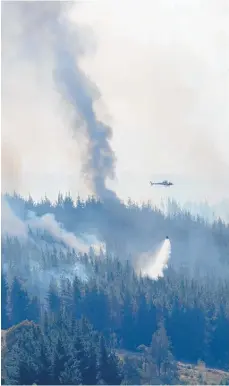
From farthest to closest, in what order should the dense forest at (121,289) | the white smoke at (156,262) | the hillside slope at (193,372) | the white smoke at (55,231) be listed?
the white smoke at (55,231), the white smoke at (156,262), the dense forest at (121,289), the hillside slope at (193,372)

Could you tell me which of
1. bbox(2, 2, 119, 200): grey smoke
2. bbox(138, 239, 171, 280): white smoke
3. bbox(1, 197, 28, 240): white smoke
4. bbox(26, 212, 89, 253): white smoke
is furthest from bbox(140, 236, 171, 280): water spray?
bbox(1, 197, 28, 240): white smoke

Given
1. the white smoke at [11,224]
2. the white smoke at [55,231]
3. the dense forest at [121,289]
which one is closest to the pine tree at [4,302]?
the dense forest at [121,289]

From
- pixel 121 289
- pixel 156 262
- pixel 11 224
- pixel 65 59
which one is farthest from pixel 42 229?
pixel 65 59

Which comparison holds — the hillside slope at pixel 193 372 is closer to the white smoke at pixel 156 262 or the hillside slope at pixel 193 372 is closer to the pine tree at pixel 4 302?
the white smoke at pixel 156 262

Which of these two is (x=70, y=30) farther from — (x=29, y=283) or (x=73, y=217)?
(x=29, y=283)

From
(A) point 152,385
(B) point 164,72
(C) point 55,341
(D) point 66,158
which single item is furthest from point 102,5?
(A) point 152,385

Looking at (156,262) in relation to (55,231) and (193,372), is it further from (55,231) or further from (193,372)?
(193,372)
